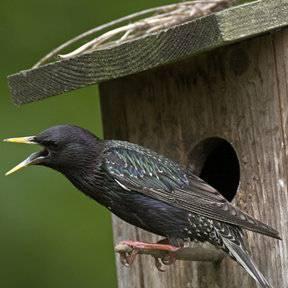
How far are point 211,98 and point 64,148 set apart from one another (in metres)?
0.58

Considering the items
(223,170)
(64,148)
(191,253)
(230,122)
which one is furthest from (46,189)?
(191,253)

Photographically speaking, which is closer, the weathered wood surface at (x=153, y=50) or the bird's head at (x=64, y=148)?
the weathered wood surface at (x=153, y=50)

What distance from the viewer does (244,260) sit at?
4.71 m

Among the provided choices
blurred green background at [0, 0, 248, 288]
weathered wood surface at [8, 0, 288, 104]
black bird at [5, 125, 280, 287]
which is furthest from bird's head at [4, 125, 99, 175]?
blurred green background at [0, 0, 248, 288]

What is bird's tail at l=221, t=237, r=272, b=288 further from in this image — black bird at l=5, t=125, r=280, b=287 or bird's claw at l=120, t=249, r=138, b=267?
bird's claw at l=120, t=249, r=138, b=267

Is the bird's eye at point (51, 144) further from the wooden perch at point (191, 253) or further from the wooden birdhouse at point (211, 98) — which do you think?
the wooden perch at point (191, 253)

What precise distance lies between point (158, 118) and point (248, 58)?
1.76ft

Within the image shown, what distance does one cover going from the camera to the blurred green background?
6645 millimetres

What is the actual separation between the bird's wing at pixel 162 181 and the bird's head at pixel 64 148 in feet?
0.28

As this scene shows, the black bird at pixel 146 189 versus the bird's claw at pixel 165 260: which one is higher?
the black bird at pixel 146 189

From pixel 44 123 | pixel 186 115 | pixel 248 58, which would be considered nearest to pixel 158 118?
pixel 186 115

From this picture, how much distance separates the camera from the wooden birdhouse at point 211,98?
467cm

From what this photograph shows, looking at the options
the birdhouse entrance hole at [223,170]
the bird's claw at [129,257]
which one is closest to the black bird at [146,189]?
the bird's claw at [129,257]

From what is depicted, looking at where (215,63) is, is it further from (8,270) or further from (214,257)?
(8,270)
